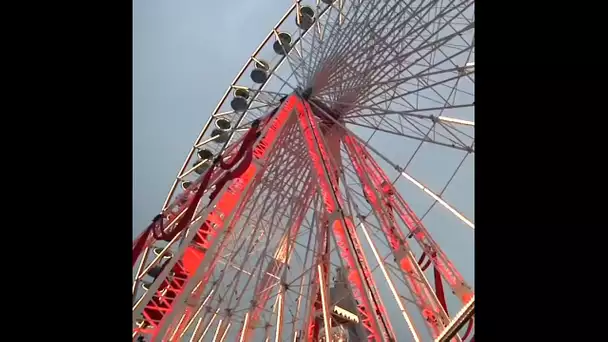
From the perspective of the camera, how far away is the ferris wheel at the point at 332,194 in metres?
9.95

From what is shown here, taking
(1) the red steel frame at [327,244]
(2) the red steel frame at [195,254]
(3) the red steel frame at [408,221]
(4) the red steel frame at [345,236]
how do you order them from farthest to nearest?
(3) the red steel frame at [408,221]
(2) the red steel frame at [195,254]
(1) the red steel frame at [327,244]
(4) the red steel frame at [345,236]

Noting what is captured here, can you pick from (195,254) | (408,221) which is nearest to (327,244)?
(408,221)

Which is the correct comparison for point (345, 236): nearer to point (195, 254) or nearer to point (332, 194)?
point (332, 194)

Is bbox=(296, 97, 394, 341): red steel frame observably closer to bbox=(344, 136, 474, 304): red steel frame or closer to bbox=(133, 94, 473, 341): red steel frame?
bbox=(133, 94, 473, 341): red steel frame

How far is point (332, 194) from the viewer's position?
1036 cm

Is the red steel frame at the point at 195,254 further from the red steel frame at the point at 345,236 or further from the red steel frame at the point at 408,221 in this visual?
the red steel frame at the point at 408,221

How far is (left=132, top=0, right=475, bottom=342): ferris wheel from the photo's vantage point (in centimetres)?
995

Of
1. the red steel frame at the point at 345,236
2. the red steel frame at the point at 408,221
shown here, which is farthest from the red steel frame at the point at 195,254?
the red steel frame at the point at 408,221

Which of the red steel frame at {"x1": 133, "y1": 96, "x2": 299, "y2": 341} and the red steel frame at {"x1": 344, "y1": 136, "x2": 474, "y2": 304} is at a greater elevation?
the red steel frame at {"x1": 344, "y1": 136, "x2": 474, "y2": 304}

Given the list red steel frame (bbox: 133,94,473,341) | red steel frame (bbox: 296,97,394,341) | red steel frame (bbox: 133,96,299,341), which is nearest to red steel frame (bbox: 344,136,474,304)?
red steel frame (bbox: 133,94,473,341)

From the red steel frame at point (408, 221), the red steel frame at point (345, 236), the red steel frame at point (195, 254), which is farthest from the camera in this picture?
the red steel frame at point (408, 221)
